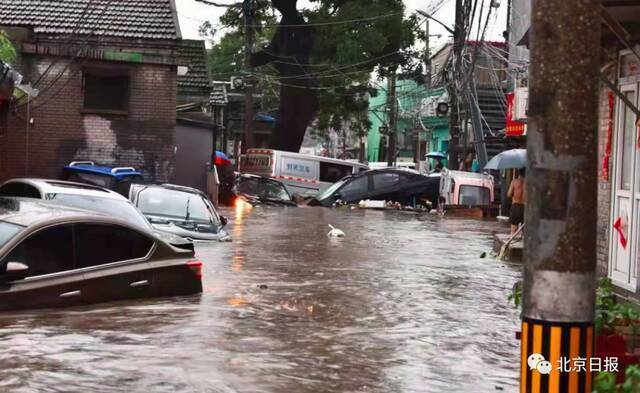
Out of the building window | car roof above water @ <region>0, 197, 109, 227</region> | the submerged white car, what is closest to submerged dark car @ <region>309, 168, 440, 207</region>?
the building window

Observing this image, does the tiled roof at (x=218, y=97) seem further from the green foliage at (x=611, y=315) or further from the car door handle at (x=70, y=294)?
the green foliage at (x=611, y=315)

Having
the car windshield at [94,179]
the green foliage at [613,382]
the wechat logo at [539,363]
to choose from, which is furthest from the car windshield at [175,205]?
the wechat logo at [539,363]

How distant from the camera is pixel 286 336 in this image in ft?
35.4

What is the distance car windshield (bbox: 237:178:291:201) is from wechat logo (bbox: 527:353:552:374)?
108 feet

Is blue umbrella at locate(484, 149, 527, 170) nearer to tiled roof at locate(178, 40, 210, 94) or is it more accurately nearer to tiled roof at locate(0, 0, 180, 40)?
tiled roof at locate(0, 0, 180, 40)

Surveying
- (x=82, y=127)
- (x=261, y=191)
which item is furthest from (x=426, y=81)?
(x=82, y=127)

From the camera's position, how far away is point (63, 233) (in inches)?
428

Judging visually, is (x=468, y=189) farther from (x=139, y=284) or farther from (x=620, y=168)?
(x=139, y=284)

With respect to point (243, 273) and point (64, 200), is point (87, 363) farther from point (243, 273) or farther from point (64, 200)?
point (243, 273)

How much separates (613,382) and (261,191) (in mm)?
32821

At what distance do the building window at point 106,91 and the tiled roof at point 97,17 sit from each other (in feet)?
3.55

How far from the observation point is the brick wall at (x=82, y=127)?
26250 millimetres

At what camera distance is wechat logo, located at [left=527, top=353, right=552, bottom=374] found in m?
4.59

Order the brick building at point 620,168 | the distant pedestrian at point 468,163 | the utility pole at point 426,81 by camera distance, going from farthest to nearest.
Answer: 1. the utility pole at point 426,81
2. the distant pedestrian at point 468,163
3. the brick building at point 620,168
